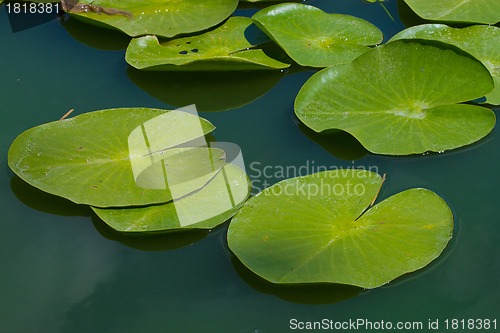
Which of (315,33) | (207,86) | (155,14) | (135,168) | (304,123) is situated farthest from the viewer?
(155,14)

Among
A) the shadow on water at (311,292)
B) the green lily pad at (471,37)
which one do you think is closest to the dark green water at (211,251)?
the shadow on water at (311,292)

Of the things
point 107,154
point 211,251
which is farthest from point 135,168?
point 211,251

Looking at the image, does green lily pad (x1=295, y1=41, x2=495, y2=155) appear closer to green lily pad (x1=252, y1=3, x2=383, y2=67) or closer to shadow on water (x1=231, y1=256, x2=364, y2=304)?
green lily pad (x1=252, y1=3, x2=383, y2=67)

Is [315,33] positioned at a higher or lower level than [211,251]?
higher

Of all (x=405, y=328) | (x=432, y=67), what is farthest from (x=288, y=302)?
(x=432, y=67)

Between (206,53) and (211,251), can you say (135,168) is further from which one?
(206,53)

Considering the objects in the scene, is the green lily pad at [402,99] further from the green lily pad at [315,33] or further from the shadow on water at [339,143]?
the green lily pad at [315,33]

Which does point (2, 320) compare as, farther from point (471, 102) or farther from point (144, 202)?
point (471, 102)
